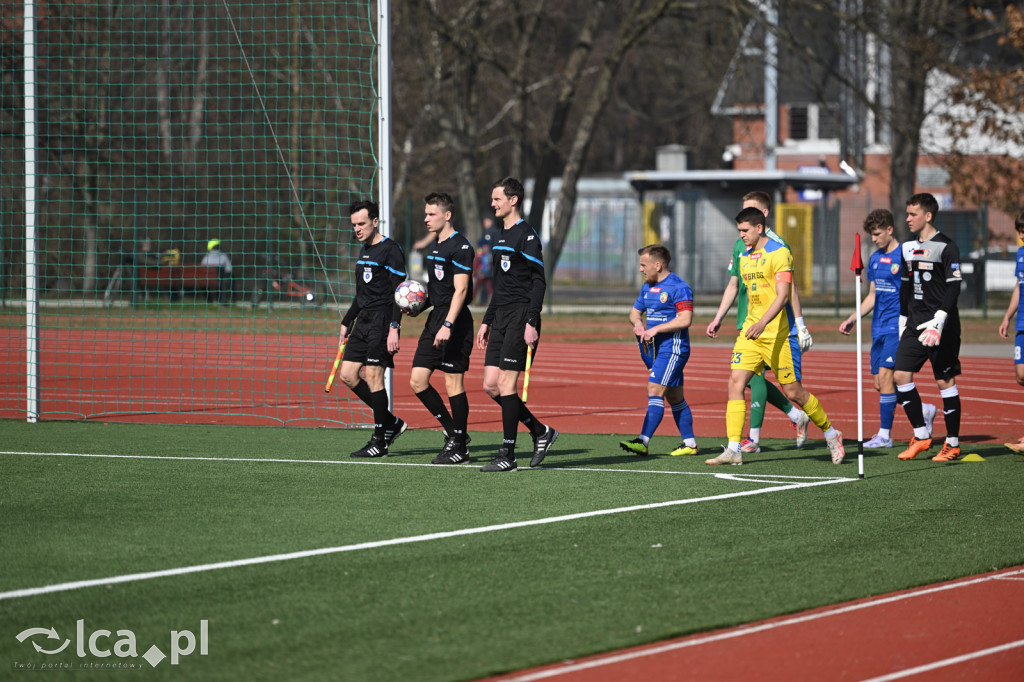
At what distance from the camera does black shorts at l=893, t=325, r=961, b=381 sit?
9.98 meters

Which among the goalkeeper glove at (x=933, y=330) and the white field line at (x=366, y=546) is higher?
the goalkeeper glove at (x=933, y=330)

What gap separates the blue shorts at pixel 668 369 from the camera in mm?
10117

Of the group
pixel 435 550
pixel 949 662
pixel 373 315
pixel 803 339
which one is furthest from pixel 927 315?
pixel 949 662

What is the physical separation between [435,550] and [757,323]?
3846 mm

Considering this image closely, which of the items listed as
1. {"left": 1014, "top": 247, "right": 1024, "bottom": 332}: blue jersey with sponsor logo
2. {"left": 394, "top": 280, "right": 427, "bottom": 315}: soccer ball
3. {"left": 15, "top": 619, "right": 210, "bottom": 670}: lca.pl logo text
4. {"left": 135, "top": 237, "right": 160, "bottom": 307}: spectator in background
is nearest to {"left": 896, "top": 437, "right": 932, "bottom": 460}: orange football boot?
{"left": 1014, "top": 247, "right": 1024, "bottom": 332}: blue jersey with sponsor logo

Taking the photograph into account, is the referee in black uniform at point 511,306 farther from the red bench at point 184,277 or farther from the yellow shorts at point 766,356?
the red bench at point 184,277

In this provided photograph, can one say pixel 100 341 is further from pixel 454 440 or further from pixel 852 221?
pixel 852 221

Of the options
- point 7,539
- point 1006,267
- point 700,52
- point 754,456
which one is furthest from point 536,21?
point 7,539

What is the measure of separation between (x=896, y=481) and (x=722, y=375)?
807cm

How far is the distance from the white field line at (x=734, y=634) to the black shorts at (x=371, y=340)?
5.15m

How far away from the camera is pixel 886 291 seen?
34.9 feet

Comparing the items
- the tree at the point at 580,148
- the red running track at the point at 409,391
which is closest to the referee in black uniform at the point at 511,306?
the red running track at the point at 409,391

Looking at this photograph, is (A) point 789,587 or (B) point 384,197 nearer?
(A) point 789,587

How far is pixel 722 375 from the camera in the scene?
1694cm
